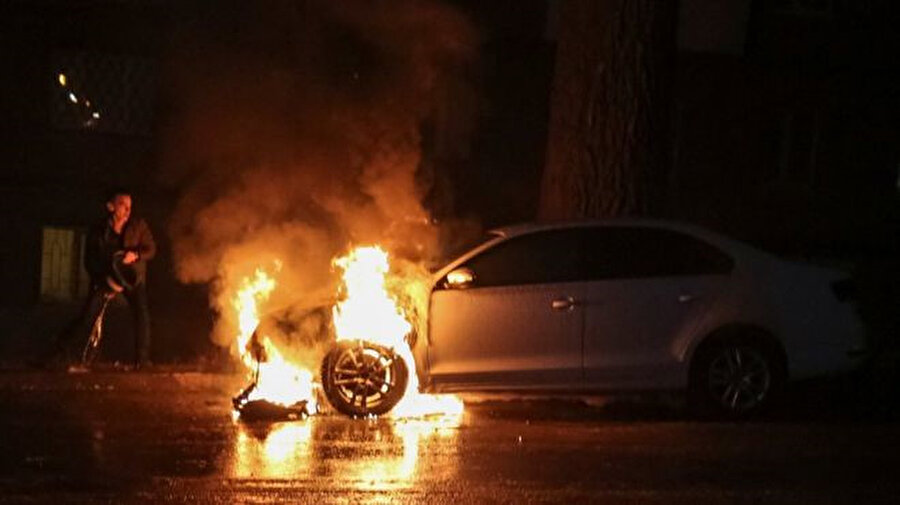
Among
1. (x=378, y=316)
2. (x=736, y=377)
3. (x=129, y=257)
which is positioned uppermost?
(x=129, y=257)

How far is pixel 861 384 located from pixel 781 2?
10.2m

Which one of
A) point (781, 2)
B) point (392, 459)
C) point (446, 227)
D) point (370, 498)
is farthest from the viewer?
point (781, 2)

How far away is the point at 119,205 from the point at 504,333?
14.5 ft

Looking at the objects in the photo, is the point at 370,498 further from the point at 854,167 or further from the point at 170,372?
the point at 854,167

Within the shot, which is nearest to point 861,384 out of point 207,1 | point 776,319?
point 776,319

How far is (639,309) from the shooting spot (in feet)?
38.4

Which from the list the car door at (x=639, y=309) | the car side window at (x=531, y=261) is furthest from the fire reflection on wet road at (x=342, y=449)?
the car door at (x=639, y=309)

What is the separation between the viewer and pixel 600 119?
1396 centimetres

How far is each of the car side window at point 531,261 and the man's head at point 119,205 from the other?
13.1ft

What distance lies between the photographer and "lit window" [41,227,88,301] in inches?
776

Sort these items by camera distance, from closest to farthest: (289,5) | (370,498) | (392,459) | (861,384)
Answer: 1. (370,498)
2. (392,459)
3. (861,384)
4. (289,5)

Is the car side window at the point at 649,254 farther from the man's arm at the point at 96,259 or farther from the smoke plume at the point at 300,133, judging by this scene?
the man's arm at the point at 96,259

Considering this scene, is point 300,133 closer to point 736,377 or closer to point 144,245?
point 144,245

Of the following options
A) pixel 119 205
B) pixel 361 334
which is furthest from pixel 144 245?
pixel 361 334
